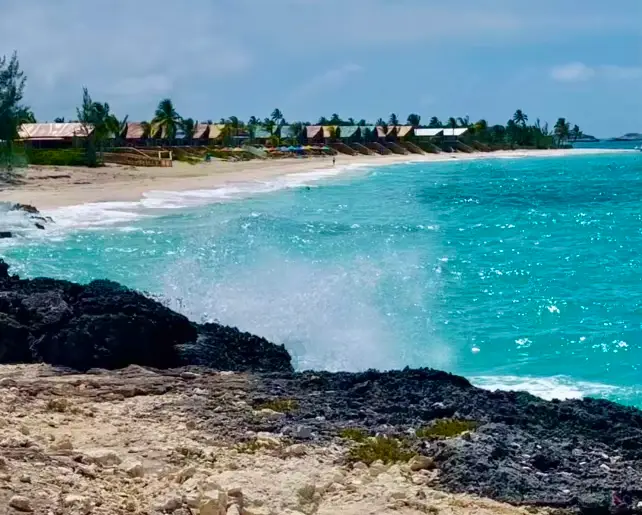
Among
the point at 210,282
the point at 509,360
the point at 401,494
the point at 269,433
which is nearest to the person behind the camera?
the point at 401,494

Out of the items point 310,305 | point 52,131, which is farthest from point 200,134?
point 310,305

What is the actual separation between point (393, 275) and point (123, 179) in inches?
1454

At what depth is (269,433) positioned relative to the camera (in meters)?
7.99

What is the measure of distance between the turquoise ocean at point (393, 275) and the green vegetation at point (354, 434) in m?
6.69

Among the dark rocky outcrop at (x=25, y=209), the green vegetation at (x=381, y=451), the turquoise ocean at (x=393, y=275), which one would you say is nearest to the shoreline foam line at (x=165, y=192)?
the turquoise ocean at (x=393, y=275)

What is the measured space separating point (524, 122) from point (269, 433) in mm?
174422

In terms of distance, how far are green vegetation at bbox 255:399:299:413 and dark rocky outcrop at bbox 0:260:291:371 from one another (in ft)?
7.79

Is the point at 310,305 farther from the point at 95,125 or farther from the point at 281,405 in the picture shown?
the point at 95,125

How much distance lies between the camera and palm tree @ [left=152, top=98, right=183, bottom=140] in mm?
98125

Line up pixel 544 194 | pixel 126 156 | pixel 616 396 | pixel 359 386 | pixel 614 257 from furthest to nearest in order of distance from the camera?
1. pixel 126 156
2. pixel 544 194
3. pixel 614 257
4. pixel 616 396
5. pixel 359 386

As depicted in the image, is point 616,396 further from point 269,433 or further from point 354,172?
point 354,172

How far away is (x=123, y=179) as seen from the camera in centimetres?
5841

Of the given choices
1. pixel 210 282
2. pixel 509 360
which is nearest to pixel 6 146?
pixel 210 282

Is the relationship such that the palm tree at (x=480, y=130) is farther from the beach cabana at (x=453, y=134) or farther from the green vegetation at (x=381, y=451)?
the green vegetation at (x=381, y=451)
